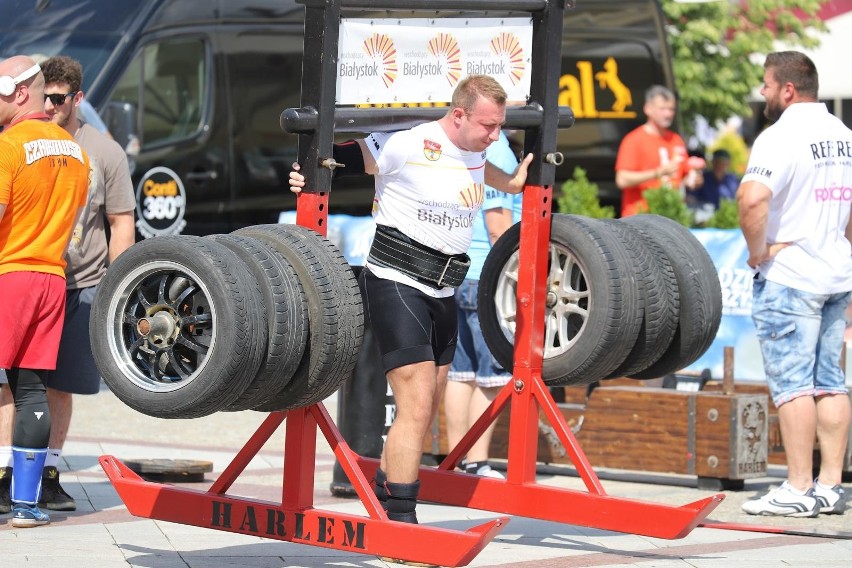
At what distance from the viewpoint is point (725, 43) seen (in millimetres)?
23531

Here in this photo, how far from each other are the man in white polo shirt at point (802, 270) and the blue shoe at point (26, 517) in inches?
132

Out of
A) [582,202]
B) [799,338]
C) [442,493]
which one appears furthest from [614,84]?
[442,493]

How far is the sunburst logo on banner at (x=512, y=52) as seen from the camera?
273 inches

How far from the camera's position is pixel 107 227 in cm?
796

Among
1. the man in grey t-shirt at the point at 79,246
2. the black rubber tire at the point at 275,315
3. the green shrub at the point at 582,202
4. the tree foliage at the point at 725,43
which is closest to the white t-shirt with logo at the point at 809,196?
the black rubber tire at the point at 275,315

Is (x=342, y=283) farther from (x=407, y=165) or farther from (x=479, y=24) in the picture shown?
(x=479, y=24)

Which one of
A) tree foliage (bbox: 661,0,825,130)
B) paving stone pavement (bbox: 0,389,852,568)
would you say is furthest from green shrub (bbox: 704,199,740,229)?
tree foliage (bbox: 661,0,825,130)

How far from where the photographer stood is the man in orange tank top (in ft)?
22.8

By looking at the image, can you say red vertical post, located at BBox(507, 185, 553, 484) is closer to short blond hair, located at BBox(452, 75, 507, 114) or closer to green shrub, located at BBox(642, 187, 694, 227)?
short blond hair, located at BBox(452, 75, 507, 114)

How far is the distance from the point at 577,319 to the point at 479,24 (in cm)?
139

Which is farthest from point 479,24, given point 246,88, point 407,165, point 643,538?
point 246,88

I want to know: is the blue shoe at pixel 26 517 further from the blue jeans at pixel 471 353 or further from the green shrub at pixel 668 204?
the green shrub at pixel 668 204

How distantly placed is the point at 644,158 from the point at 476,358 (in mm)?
5253

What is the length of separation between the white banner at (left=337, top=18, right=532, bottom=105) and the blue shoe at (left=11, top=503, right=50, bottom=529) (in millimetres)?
2313
